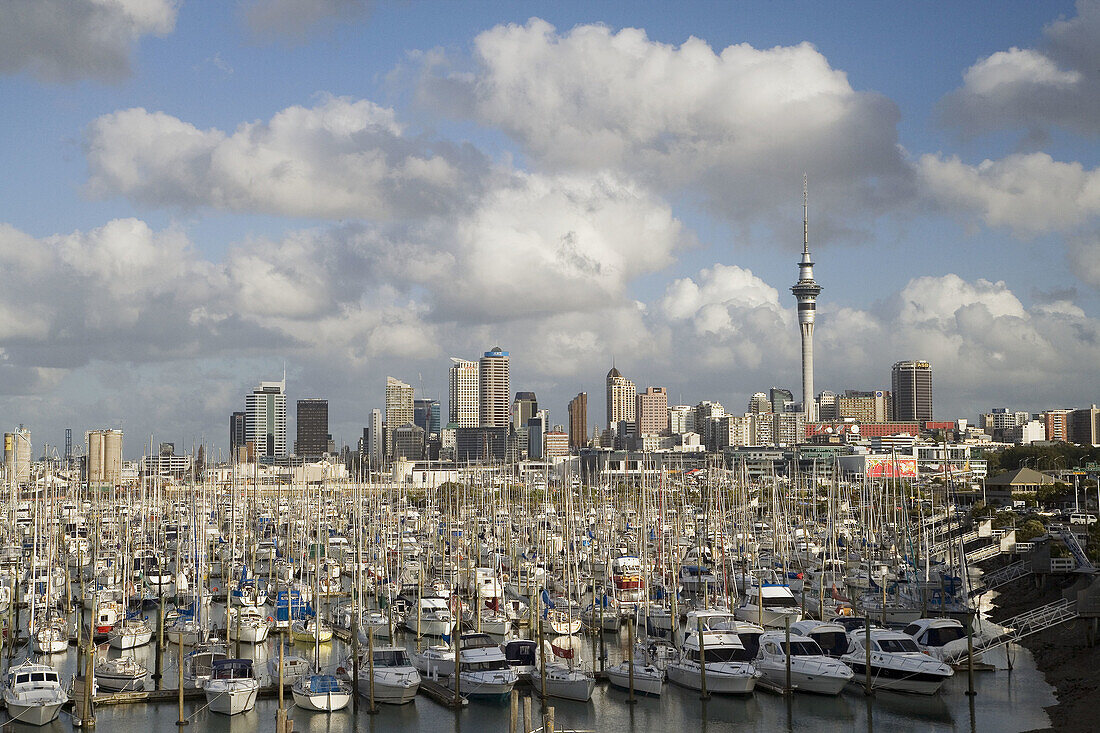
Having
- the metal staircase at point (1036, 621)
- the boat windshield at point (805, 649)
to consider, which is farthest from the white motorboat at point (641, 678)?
the metal staircase at point (1036, 621)

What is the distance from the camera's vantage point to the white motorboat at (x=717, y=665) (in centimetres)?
3953

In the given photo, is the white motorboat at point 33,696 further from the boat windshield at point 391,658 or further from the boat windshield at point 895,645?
the boat windshield at point 895,645

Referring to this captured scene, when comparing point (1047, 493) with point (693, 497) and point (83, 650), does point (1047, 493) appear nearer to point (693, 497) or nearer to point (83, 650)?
point (693, 497)

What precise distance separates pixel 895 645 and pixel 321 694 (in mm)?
20585

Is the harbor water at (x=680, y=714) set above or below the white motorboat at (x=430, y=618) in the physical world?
below

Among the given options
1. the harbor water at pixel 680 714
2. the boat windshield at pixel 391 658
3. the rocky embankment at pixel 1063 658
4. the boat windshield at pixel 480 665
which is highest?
the boat windshield at pixel 391 658

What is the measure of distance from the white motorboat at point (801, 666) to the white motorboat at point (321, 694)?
15.0 meters

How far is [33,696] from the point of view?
36219 mm

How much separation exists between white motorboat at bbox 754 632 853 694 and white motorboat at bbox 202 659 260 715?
18.1 metres

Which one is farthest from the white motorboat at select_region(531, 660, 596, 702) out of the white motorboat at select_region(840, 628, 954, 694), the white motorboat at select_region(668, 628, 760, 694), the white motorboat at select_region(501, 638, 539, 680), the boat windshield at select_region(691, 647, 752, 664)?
the white motorboat at select_region(840, 628, 954, 694)

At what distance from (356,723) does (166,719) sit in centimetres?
649

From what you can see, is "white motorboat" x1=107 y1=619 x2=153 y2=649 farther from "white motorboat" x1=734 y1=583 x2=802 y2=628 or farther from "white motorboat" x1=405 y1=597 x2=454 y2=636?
"white motorboat" x1=734 y1=583 x2=802 y2=628

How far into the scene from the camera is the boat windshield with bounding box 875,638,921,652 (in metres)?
40.6

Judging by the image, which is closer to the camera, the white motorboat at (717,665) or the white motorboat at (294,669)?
the white motorboat at (717,665)
